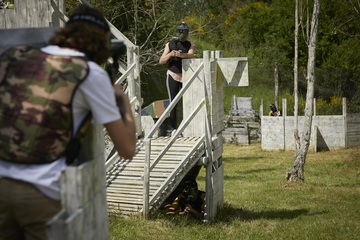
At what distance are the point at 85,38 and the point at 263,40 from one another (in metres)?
38.4

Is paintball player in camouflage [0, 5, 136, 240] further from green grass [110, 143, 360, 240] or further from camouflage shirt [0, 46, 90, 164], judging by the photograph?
green grass [110, 143, 360, 240]

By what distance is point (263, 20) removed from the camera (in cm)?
4059

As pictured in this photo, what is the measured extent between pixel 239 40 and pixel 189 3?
23.1ft

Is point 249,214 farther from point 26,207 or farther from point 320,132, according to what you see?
point 320,132

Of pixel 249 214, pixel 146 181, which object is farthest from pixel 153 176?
pixel 249 214

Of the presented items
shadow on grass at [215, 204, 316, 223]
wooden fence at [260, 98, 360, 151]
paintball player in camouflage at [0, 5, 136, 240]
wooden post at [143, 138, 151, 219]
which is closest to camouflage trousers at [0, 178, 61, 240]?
paintball player in camouflage at [0, 5, 136, 240]

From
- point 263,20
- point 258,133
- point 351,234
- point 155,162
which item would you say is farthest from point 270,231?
point 263,20

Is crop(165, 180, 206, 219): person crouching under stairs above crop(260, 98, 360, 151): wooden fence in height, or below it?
above

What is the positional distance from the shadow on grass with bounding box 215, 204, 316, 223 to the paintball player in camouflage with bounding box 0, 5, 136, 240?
8.14 m

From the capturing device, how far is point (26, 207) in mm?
3025

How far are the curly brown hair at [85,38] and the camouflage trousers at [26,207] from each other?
64 centimetres

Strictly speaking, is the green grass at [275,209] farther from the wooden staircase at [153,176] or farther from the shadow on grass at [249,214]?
the wooden staircase at [153,176]

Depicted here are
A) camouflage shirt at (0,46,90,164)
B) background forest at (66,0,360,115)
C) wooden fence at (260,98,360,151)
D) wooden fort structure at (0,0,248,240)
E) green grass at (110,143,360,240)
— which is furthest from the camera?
wooden fence at (260,98,360,151)

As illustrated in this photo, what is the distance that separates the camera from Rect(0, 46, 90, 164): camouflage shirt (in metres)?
2.98
